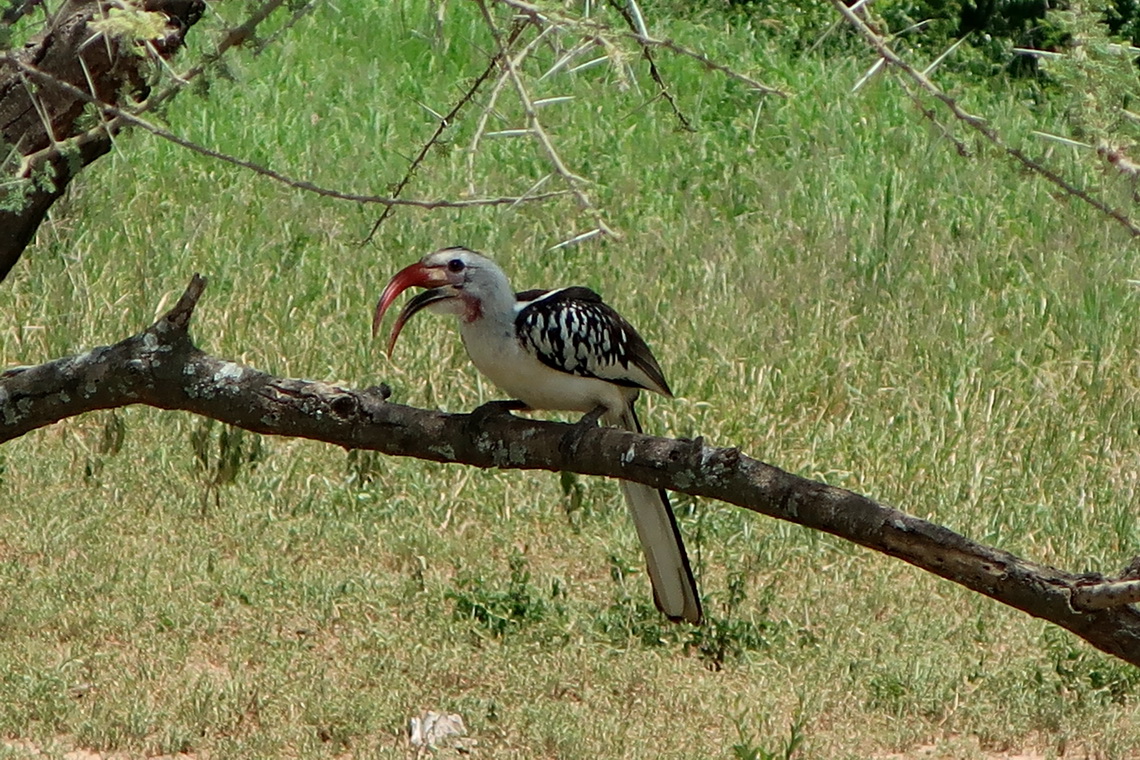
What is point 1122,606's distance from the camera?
2.73 meters

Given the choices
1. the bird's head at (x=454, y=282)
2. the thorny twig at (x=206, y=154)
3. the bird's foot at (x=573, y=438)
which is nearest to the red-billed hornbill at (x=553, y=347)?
the bird's head at (x=454, y=282)

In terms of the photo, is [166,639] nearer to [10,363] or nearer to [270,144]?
[10,363]

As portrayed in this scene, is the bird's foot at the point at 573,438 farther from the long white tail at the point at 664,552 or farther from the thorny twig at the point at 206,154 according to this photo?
the thorny twig at the point at 206,154

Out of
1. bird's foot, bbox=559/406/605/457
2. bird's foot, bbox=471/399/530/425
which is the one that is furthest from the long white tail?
bird's foot, bbox=559/406/605/457

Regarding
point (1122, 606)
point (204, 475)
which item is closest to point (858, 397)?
point (204, 475)

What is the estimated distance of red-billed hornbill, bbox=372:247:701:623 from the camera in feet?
13.0

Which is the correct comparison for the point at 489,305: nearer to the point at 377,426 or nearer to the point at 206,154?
the point at 377,426

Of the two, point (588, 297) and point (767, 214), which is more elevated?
point (588, 297)

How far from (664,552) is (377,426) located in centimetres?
120

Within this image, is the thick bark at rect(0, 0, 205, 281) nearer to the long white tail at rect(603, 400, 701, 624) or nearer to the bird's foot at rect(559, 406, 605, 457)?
the bird's foot at rect(559, 406, 605, 457)

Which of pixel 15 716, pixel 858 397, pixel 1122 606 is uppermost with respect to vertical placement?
pixel 1122 606

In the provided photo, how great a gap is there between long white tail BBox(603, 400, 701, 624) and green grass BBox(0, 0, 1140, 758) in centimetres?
50

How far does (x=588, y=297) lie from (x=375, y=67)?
A: 6.15 m

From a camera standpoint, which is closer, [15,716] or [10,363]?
[15,716]
